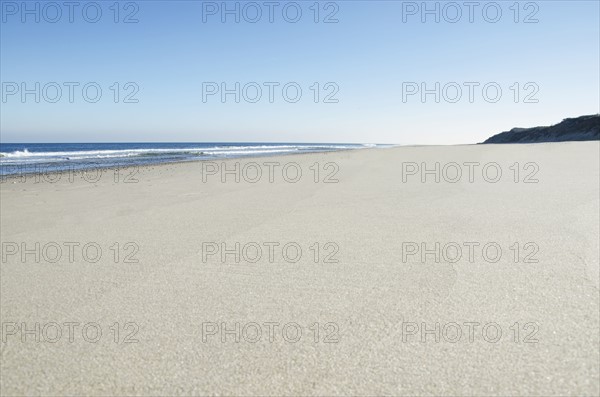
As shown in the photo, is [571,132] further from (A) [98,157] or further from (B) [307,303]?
(B) [307,303]

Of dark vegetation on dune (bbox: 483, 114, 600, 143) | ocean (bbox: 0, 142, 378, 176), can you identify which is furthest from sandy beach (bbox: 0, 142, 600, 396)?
dark vegetation on dune (bbox: 483, 114, 600, 143)

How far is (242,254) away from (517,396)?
1699 millimetres

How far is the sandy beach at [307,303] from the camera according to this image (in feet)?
4.19

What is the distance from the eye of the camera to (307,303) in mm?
1798

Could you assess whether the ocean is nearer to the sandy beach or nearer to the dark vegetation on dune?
the sandy beach

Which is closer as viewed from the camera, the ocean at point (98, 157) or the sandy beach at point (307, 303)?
the sandy beach at point (307, 303)

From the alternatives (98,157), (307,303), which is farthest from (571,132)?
(307,303)

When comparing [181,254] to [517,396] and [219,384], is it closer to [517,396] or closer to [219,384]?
[219,384]

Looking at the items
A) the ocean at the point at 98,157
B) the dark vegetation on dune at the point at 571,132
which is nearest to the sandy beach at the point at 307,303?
the ocean at the point at 98,157

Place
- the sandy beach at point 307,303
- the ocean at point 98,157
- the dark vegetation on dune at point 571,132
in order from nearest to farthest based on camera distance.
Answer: the sandy beach at point 307,303
the ocean at point 98,157
the dark vegetation on dune at point 571,132

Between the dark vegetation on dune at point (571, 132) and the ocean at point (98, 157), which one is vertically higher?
the dark vegetation on dune at point (571, 132)

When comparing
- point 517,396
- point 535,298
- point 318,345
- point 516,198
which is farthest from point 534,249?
point 516,198

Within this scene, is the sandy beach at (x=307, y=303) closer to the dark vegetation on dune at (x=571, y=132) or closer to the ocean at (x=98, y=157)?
the ocean at (x=98, y=157)

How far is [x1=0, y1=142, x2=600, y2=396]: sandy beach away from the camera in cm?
128
